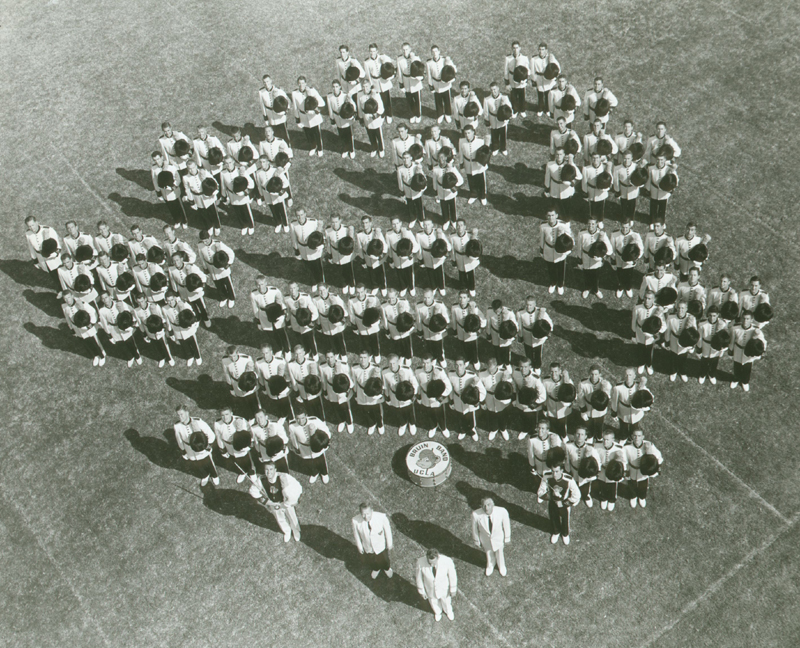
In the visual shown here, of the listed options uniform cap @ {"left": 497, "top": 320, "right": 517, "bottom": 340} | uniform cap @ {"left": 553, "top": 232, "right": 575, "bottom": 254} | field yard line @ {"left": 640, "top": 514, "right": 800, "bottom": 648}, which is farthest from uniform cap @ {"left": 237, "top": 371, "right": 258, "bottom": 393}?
field yard line @ {"left": 640, "top": 514, "right": 800, "bottom": 648}

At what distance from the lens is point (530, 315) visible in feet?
58.1

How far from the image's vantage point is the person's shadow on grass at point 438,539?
15914 millimetres

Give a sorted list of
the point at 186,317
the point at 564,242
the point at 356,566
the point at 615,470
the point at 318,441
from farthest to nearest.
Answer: the point at 564,242
the point at 186,317
the point at 318,441
the point at 356,566
the point at 615,470

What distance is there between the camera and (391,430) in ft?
58.6

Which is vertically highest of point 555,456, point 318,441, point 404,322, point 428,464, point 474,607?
point 404,322

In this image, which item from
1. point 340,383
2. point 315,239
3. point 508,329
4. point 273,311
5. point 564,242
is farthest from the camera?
point 315,239

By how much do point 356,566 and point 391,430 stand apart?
9.39 ft

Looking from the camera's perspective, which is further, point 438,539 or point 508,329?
A: point 508,329

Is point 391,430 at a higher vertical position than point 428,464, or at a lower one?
lower

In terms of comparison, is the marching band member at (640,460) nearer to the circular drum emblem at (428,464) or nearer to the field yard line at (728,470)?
the field yard line at (728,470)

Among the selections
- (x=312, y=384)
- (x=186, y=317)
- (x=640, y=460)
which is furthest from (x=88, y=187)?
(x=640, y=460)

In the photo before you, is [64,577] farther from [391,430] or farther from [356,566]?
[391,430]

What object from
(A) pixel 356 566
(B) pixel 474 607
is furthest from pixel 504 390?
(A) pixel 356 566

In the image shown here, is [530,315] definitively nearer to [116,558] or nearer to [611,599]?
[611,599]
